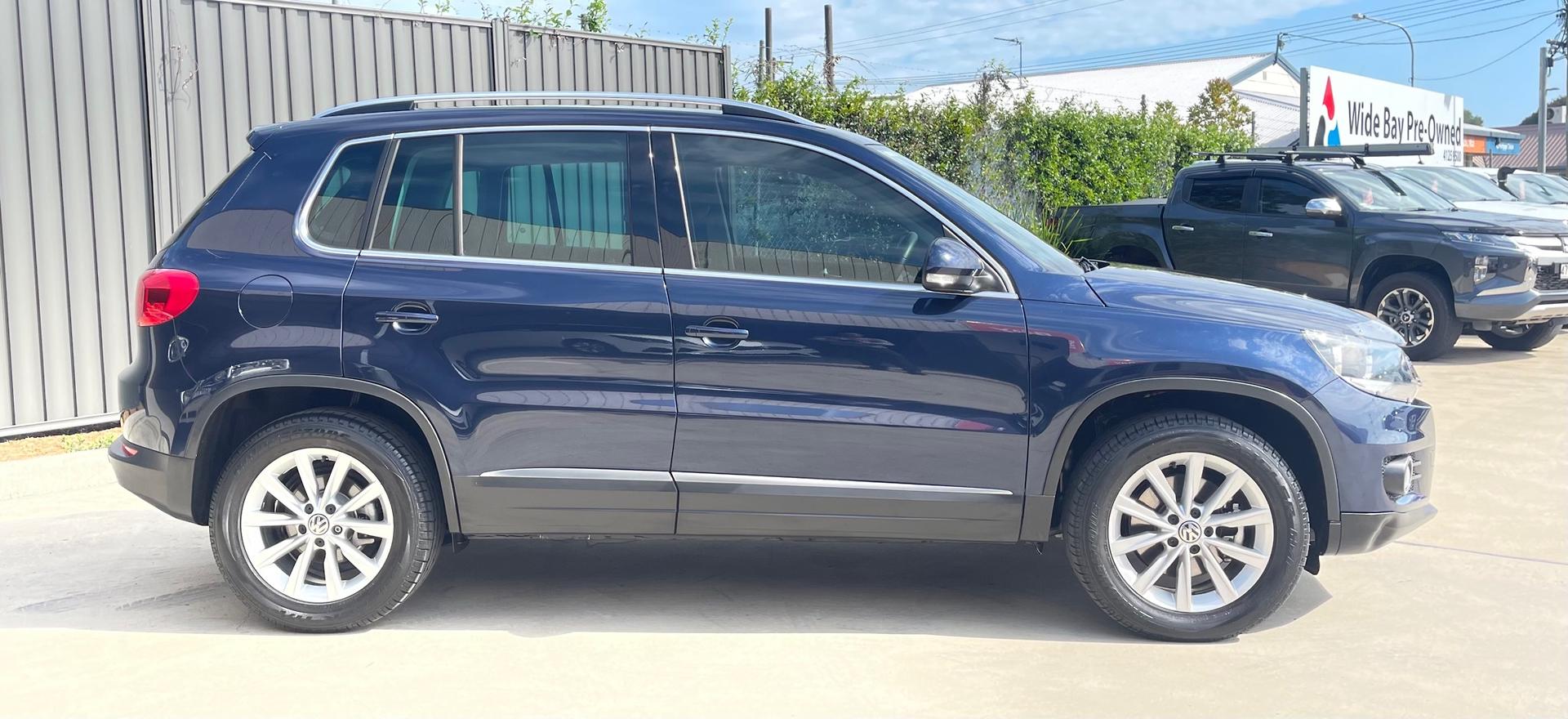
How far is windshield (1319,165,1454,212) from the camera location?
11.5 m

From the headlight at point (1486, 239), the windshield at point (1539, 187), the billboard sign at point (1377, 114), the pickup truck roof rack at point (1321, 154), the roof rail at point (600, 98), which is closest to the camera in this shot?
the roof rail at point (600, 98)

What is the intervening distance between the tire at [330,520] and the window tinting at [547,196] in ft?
2.39

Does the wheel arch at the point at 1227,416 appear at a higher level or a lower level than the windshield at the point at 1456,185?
lower

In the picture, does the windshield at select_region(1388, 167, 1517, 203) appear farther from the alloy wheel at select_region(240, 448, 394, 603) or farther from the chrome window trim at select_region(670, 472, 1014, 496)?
the alloy wheel at select_region(240, 448, 394, 603)

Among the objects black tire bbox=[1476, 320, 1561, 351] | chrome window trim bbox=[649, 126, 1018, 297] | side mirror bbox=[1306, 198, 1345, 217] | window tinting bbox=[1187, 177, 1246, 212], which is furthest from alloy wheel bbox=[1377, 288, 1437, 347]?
chrome window trim bbox=[649, 126, 1018, 297]

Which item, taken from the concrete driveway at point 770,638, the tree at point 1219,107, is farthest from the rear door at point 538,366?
the tree at point 1219,107

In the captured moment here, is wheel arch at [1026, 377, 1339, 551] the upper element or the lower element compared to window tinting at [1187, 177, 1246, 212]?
lower

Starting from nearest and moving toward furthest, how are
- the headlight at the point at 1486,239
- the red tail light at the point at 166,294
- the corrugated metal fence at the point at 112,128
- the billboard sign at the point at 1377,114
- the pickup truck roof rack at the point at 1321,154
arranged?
the red tail light at the point at 166,294
the corrugated metal fence at the point at 112,128
the headlight at the point at 1486,239
the pickup truck roof rack at the point at 1321,154
the billboard sign at the point at 1377,114

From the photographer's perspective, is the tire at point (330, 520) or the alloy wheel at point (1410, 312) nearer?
the tire at point (330, 520)

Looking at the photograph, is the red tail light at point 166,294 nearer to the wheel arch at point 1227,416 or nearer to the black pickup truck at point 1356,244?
the wheel arch at point 1227,416

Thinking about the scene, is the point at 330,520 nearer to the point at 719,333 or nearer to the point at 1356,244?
the point at 719,333

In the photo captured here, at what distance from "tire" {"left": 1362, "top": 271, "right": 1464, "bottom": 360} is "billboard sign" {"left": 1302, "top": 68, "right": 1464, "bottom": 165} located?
26.5 ft

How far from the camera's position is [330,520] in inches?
164

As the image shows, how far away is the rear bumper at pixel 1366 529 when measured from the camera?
405 cm
